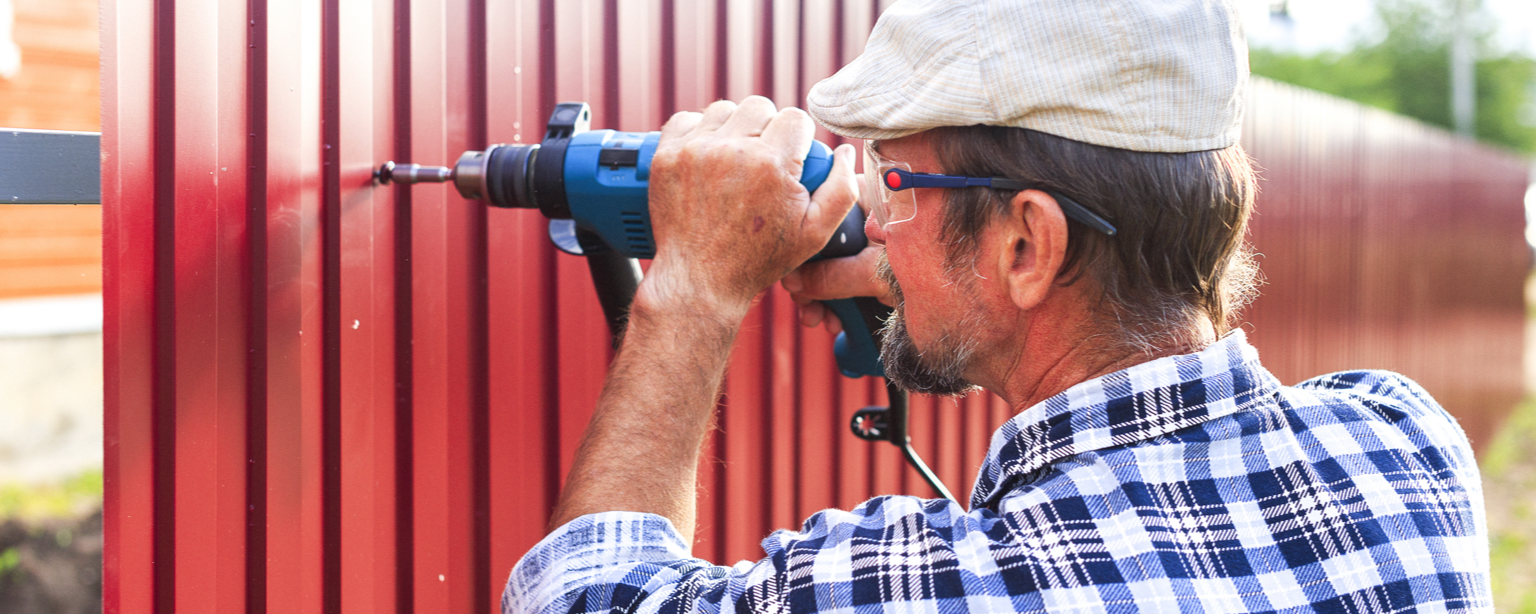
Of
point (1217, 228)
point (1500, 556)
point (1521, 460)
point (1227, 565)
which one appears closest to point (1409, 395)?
point (1217, 228)

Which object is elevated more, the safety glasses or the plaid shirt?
the safety glasses

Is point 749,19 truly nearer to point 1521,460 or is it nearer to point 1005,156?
point 1005,156

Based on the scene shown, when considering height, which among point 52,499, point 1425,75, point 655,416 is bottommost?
point 52,499

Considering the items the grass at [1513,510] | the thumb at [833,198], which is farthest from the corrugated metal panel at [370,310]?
the grass at [1513,510]

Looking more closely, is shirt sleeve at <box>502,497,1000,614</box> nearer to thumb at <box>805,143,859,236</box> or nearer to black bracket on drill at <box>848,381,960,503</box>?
thumb at <box>805,143,859,236</box>

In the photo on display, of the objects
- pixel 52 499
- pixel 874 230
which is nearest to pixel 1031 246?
pixel 874 230

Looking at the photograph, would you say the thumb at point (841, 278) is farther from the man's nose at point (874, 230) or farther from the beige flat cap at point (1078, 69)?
the beige flat cap at point (1078, 69)

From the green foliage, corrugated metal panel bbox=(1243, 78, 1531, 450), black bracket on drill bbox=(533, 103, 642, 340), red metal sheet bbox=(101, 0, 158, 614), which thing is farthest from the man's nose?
the green foliage

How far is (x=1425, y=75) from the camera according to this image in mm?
33688

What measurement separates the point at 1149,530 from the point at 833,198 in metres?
0.61

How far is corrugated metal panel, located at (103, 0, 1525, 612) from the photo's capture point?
1470 millimetres

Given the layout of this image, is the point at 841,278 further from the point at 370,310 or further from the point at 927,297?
the point at 370,310

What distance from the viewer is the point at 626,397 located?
1367 mm

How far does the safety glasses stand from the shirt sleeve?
14.5 inches
